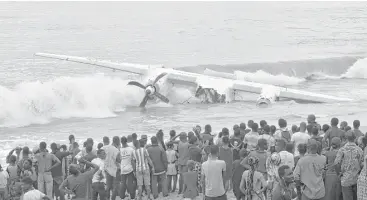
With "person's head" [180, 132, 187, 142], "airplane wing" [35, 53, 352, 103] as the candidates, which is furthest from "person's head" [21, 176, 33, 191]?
"airplane wing" [35, 53, 352, 103]

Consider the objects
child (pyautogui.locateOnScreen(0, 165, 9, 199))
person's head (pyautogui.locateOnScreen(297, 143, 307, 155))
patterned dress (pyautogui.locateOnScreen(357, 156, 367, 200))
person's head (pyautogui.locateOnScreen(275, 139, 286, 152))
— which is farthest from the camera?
child (pyautogui.locateOnScreen(0, 165, 9, 199))

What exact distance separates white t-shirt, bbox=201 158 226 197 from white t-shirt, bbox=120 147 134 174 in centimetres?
281

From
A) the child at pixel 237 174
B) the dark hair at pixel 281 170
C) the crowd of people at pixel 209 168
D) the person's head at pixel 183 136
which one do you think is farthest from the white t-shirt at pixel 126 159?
the dark hair at pixel 281 170

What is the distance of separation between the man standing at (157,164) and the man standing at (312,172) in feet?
11.4

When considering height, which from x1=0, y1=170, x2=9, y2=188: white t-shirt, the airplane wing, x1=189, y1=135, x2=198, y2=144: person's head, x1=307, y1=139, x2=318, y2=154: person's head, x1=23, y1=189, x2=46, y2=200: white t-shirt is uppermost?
the airplane wing

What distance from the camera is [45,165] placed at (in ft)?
40.6

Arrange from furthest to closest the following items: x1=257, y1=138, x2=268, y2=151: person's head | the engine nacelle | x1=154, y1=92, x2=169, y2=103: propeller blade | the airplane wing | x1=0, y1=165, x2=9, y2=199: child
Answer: x1=154, y1=92, x2=169, y2=103: propeller blade < the airplane wing < the engine nacelle < x1=0, y1=165, x2=9, y2=199: child < x1=257, y1=138, x2=268, y2=151: person's head

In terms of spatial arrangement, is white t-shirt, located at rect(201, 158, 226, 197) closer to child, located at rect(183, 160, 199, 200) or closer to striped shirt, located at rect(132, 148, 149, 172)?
child, located at rect(183, 160, 199, 200)

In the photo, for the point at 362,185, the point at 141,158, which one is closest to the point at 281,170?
the point at 362,185

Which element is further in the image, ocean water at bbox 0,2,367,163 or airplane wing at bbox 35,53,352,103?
airplane wing at bbox 35,53,352,103

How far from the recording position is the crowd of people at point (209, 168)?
32.9ft

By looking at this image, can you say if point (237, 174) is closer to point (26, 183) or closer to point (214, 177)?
point (214, 177)

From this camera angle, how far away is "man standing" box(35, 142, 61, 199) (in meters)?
12.3

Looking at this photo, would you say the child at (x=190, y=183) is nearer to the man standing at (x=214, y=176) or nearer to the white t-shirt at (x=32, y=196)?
the man standing at (x=214, y=176)
